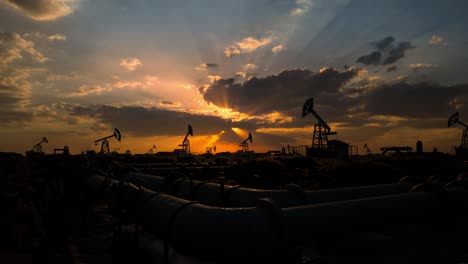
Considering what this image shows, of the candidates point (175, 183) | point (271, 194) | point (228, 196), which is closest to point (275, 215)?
point (271, 194)

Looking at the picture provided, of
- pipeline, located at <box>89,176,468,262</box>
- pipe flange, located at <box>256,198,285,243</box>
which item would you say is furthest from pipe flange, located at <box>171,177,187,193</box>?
pipe flange, located at <box>256,198,285,243</box>

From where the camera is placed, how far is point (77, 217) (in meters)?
16.3

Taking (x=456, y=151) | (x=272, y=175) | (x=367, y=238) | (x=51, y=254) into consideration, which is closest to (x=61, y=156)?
(x=272, y=175)

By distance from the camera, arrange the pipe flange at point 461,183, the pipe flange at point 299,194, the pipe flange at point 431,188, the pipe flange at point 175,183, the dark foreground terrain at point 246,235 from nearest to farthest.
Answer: the dark foreground terrain at point 246,235 < the pipe flange at point 431,188 < the pipe flange at point 299,194 < the pipe flange at point 461,183 < the pipe flange at point 175,183

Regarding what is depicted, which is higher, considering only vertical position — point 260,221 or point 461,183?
point 461,183

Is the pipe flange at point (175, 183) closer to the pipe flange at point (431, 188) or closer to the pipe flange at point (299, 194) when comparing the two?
the pipe flange at point (299, 194)

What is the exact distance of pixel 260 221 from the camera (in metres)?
6.13

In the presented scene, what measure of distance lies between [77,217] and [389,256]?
44.3ft

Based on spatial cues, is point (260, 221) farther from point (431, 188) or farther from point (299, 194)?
point (431, 188)

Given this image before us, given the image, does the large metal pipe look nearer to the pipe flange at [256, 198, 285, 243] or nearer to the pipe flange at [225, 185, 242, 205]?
the pipe flange at [225, 185, 242, 205]

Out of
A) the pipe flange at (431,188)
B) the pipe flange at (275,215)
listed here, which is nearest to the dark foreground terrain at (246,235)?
the pipe flange at (431,188)

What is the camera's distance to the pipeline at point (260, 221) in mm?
6031

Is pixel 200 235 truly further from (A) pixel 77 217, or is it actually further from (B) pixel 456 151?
(B) pixel 456 151

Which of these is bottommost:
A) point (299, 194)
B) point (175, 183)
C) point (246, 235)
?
point (246, 235)
